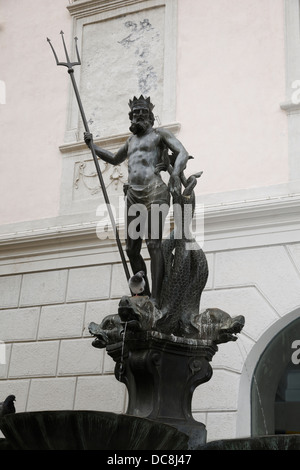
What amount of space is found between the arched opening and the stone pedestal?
2.59 m

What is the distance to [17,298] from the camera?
9742 mm

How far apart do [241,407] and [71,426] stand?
141 inches

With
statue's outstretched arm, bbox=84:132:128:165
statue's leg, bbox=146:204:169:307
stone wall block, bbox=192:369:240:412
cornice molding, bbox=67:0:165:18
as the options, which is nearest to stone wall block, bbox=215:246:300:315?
stone wall block, bbox=192:369:240:412

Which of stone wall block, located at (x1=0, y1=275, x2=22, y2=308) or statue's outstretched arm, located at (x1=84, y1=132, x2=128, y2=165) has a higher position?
stone wall block, located at (x1=0, y1=275, x2=22, y2=308)

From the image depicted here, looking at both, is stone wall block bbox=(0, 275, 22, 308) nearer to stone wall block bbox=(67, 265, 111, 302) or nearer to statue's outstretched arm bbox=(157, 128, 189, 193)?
stone wall block bbox=(67, 265, 111, 302)

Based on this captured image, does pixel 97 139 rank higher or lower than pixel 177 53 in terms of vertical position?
lower

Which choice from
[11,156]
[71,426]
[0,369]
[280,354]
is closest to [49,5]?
[11,156]

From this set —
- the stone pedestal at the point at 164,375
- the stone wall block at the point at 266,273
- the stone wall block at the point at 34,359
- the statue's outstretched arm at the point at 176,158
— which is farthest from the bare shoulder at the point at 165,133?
the stone wall block at the point at 34,359

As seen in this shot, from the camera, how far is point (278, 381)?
8.20m

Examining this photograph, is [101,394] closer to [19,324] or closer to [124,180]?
[19,324]

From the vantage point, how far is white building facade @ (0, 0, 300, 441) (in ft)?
27.0

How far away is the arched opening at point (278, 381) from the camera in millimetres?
8086

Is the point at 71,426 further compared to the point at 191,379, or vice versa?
the point at 191,379
